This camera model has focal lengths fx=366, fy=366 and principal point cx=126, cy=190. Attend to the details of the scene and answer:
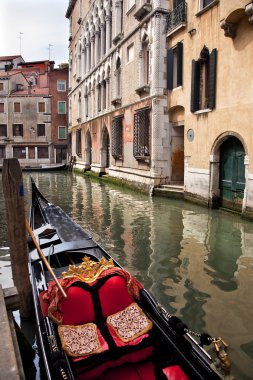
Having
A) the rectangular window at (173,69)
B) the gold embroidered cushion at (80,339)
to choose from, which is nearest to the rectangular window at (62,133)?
the rectangular window at (173,69)

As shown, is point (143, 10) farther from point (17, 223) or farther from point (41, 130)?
point (41, 130)

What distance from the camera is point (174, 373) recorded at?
7.14 ft

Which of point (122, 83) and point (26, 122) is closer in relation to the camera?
point (122, 83)

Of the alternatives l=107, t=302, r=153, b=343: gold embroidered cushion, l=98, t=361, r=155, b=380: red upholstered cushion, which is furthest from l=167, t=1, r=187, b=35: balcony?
l=98, t=361, r=155, b=380: red upholstered cushion

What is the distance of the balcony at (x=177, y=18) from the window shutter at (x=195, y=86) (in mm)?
1379

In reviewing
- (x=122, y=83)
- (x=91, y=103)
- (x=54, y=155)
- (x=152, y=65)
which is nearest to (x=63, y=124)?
(x=54, y=155)

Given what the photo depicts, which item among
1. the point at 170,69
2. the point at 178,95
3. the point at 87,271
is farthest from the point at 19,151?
the point at 87,271

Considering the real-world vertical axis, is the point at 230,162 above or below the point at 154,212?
above

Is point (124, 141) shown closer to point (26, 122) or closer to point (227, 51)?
point (227, 51)

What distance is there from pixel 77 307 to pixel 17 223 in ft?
3.50

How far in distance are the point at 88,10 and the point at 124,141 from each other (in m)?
9.89

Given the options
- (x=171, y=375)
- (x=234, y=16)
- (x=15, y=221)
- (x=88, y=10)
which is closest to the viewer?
(x=171, y=375)

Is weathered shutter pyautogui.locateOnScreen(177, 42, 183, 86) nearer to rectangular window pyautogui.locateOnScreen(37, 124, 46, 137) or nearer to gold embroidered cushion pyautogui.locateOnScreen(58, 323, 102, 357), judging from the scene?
gold embroidered cushion pyautogui.locateOnScreen(58, 323, 102, 357)

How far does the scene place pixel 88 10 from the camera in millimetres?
19984
